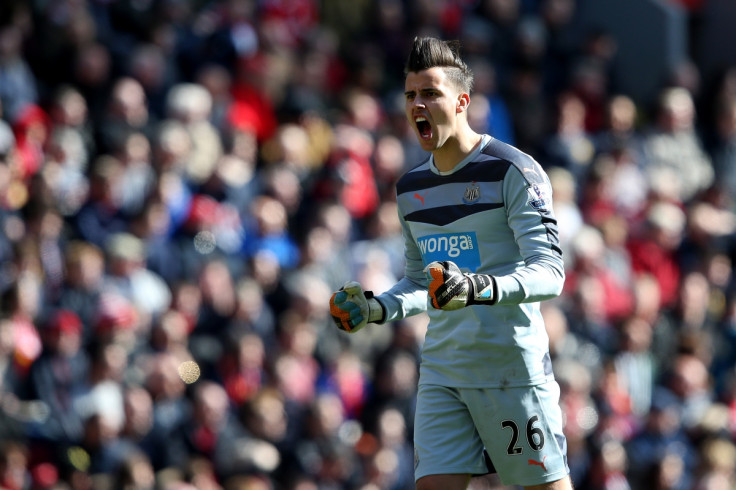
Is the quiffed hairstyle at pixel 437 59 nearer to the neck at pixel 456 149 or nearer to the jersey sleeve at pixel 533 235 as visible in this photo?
the neck at pixel 456 149

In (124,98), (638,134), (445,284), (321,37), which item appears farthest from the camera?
(638,134)

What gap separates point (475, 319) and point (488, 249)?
32cm

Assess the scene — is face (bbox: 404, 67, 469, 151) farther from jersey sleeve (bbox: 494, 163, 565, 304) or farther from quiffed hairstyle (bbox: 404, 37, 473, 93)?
jersey sleeve (bbox: 494, 163, 565, 304)

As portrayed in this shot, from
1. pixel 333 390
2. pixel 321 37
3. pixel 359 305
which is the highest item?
pixel 321 37

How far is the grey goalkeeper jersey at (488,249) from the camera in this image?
209 inches

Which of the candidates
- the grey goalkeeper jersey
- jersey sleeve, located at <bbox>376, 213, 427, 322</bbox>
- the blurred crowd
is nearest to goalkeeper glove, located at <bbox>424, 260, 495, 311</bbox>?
the grey goalkeeper jersey

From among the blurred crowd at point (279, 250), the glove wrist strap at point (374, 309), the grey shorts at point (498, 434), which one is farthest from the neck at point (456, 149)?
the blurred crowd at point (279, 250)

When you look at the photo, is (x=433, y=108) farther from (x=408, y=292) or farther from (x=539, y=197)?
(x=408, y=292)

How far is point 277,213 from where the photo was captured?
33.1 ft

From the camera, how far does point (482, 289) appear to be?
16.3ft

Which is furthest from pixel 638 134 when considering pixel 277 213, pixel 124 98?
pixel 124 98

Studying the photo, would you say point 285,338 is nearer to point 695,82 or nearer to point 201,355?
point 201,355

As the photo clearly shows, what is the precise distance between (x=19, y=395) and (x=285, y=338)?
2154 mm

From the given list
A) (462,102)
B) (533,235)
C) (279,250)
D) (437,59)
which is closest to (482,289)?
(533,235)
